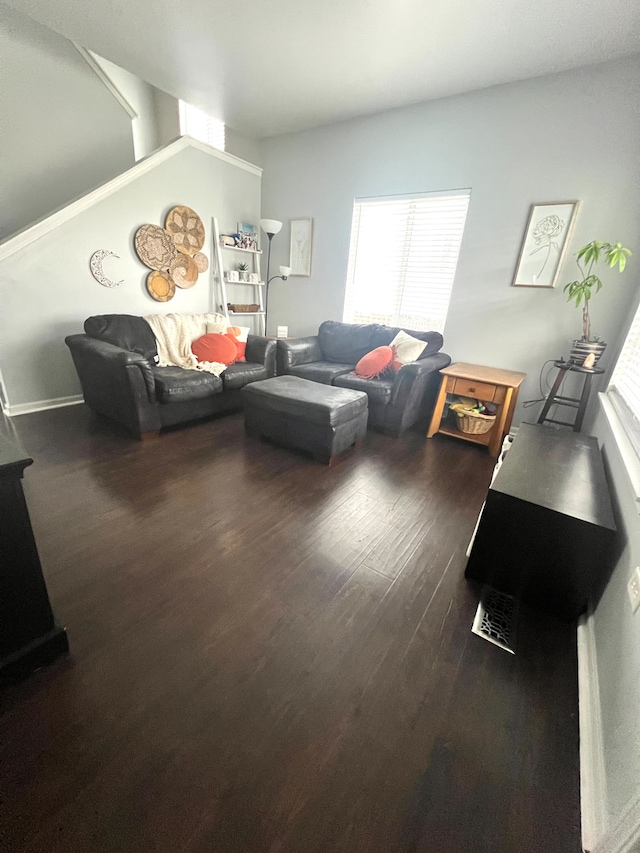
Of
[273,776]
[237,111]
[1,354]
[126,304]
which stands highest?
[237,111]

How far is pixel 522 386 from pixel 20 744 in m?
3.77

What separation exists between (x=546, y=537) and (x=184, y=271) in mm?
4155

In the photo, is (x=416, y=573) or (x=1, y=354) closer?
(x=416, y=573)

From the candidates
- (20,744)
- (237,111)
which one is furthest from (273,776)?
(237,111)

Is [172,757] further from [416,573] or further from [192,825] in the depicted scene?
[416,573]

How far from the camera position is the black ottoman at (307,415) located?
2.45m

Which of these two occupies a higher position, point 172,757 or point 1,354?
point 1,354

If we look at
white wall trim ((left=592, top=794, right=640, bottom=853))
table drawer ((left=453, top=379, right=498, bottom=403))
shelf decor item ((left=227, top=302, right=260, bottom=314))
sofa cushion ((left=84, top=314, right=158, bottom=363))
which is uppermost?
shelf decor item ((left=227, top=302, right=260, bottom=314))

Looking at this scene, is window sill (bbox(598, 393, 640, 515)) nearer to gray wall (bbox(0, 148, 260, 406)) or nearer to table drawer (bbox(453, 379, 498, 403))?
table drawer (bbox(453, 379, 498, 403))

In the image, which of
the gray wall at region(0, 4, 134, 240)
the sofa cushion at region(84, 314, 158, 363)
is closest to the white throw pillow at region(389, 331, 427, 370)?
the sofa cushion at region(84, 314, 158, 363)

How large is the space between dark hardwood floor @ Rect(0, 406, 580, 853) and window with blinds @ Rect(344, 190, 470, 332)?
8.27ft

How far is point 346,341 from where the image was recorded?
3805 mm

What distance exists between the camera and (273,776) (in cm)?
90

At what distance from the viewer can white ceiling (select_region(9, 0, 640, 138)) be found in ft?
7.04
